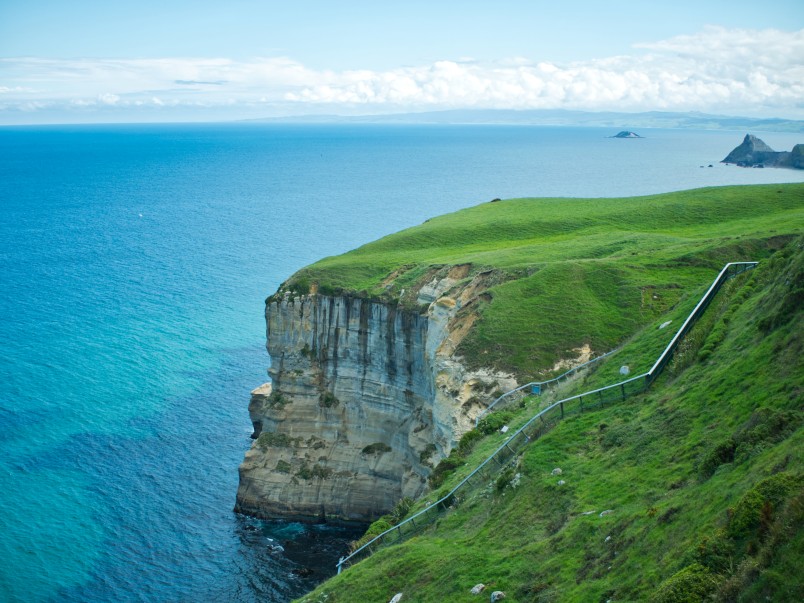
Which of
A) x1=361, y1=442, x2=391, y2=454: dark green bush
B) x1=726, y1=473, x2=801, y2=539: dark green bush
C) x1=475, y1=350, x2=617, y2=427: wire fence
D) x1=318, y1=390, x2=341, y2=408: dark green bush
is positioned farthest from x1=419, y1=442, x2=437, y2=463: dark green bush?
x1=726, y1=473, x2=801, y2=539: dark green bush

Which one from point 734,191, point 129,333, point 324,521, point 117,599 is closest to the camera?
point 117,599

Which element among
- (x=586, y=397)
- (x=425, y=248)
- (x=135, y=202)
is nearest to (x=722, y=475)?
(x=586, y=397)

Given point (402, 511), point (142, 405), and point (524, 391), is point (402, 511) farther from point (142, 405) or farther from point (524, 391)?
point (142, 405)

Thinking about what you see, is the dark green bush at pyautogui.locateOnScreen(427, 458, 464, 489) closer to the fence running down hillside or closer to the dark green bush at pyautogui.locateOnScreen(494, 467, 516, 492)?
the fence running down hillside

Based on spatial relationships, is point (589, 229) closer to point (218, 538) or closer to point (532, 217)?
point (532, 217)

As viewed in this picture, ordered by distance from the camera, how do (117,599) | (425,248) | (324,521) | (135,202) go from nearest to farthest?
(117,599) → (324,521) → (425,248) → (135,202)

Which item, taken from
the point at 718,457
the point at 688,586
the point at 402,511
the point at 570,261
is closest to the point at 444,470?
the point at 402,511
